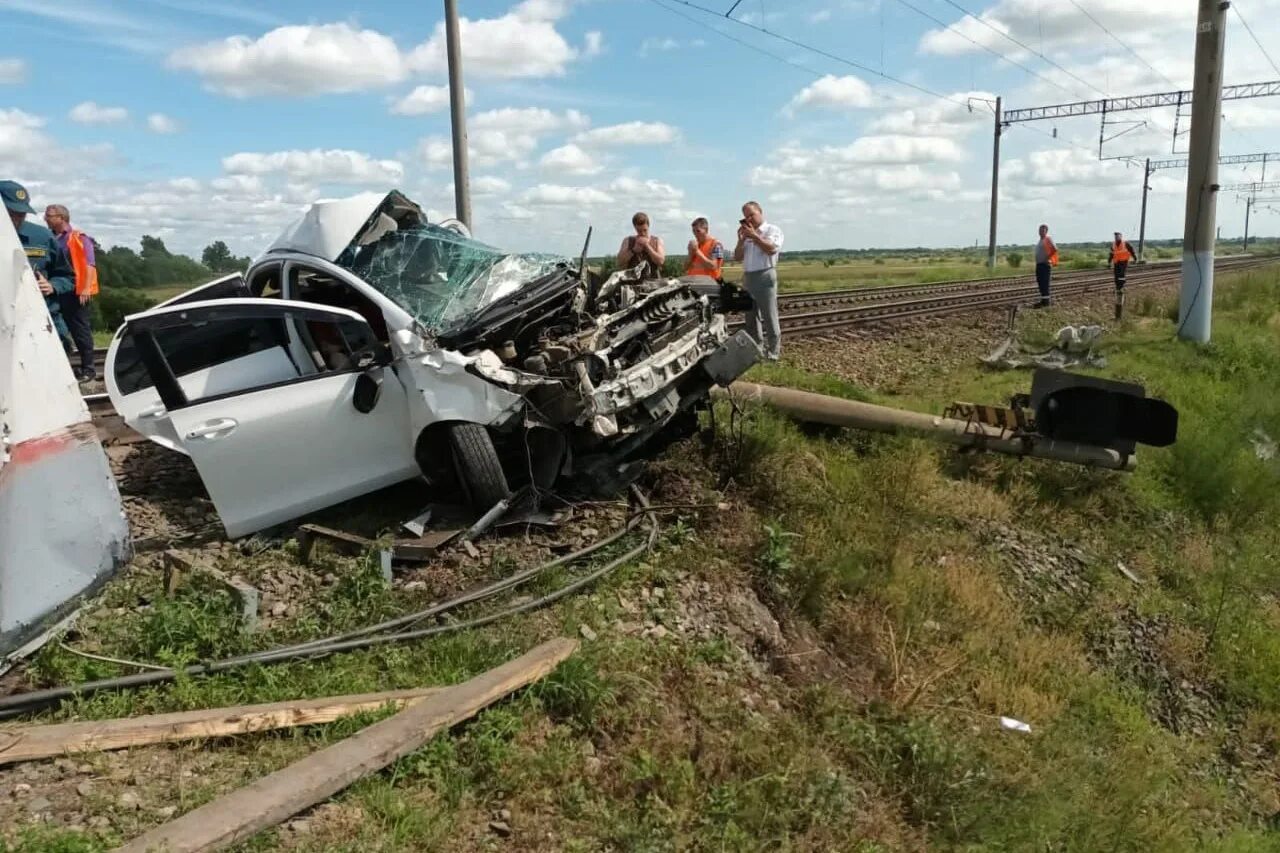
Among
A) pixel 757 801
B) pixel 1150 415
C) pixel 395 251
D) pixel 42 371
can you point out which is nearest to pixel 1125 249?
pixel 1150 415

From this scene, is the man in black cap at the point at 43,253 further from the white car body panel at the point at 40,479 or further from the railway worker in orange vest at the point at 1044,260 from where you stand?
the railway worker in orange vest at the point at 1044,260

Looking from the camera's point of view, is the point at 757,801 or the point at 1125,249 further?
the point at 1125,249

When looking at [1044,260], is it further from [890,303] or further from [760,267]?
[760,267]

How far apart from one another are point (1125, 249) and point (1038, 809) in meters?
18.1

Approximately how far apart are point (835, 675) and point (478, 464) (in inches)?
97.6

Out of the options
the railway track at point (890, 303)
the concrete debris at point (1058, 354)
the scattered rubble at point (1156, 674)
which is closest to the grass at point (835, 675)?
the scattered rubble at point (1156, 674)

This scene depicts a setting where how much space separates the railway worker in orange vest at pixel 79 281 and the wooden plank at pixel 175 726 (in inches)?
255

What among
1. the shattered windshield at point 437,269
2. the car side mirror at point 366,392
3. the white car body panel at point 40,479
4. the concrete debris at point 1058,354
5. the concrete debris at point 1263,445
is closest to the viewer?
the white car body panel at point 40,479

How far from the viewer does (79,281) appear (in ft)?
29.2

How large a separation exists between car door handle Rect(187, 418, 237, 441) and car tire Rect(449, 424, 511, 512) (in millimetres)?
1260

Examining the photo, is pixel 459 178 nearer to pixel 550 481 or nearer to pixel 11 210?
pixel 11 210

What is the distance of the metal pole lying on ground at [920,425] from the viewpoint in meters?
8.24

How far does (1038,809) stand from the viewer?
453 cm

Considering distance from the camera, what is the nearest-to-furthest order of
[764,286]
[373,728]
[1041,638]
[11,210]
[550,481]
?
[373,728] < [550,481] < [1041,638] < [11,210] < [764,286]
